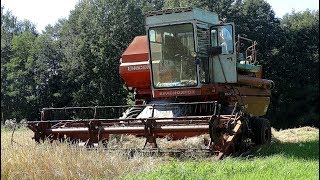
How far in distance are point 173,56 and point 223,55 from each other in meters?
1.11

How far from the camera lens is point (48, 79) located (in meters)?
28.2

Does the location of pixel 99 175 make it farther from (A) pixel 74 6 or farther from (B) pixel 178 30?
(A) pixel 74 6

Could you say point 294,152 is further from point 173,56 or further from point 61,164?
point 61,164

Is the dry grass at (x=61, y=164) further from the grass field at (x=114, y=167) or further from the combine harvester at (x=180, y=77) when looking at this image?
the combine harvester at (x=180, y=77)

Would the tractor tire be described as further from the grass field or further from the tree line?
the tree line

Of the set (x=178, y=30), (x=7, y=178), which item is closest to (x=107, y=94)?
(x=178, y=30)

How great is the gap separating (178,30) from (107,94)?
19369 millimetres

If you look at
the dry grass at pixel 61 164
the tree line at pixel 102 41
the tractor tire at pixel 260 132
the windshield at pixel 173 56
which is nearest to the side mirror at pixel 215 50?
the windshield at pixel 173 56

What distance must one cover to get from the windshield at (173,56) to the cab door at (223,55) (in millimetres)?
565

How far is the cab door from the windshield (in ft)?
1.85

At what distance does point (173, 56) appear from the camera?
10000mm

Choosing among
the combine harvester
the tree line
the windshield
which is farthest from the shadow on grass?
the tree line

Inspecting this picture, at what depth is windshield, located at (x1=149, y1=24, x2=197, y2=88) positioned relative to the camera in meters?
9.82

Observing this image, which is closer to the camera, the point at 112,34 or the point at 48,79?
the point at 48,79
